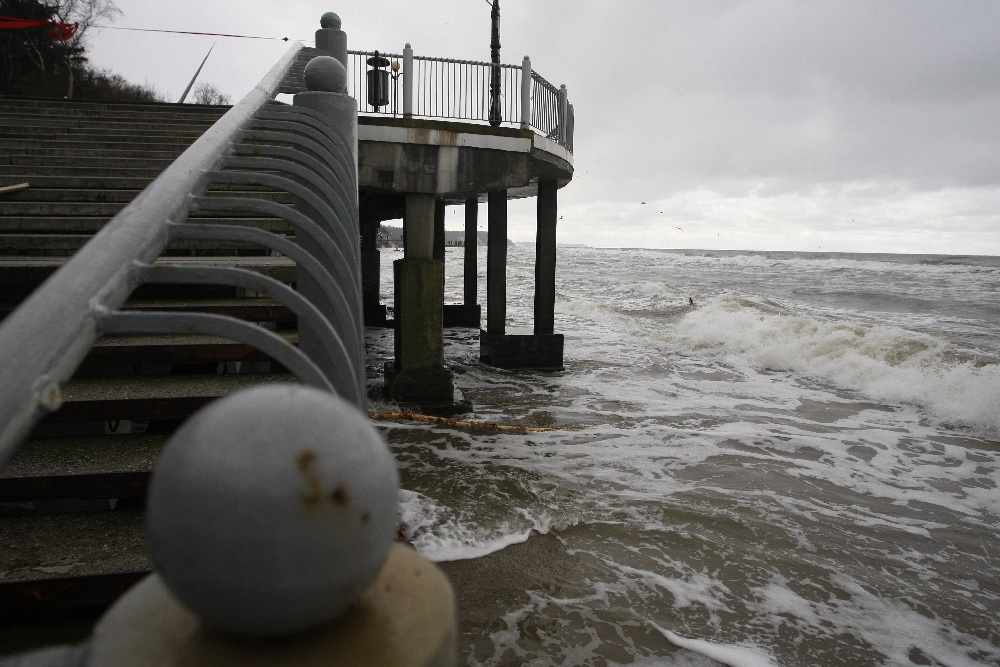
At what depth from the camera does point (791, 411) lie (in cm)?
1002

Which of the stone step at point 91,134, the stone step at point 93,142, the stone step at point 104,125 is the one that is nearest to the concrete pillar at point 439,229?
the stone step at point 104,125

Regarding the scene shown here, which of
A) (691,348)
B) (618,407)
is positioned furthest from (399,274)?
(691,348)

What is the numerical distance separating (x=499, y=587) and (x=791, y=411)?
723 cm

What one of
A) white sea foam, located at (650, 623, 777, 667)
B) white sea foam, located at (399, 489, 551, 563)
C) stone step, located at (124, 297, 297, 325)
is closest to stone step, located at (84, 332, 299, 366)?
stone step, located at (124, 297, 297, 325)

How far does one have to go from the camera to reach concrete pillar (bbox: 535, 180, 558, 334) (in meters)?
12.3

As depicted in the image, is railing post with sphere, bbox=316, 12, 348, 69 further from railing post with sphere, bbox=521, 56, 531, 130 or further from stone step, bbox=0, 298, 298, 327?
railing post with sphere, bbox=521, 56, 531, 130

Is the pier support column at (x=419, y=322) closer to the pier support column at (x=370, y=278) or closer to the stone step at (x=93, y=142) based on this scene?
the stone step at (x=93, y=142)

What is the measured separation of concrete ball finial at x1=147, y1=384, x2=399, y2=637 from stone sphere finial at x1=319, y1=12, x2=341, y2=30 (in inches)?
212

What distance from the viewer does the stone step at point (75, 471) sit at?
2.46 meters

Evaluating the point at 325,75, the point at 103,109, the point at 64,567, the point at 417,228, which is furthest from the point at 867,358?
the point at 64,567

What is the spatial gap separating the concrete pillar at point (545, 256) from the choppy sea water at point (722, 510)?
45.2 inches

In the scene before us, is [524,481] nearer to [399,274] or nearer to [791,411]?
[399,274]

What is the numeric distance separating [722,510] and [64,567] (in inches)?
199

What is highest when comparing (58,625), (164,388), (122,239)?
(122,239)
